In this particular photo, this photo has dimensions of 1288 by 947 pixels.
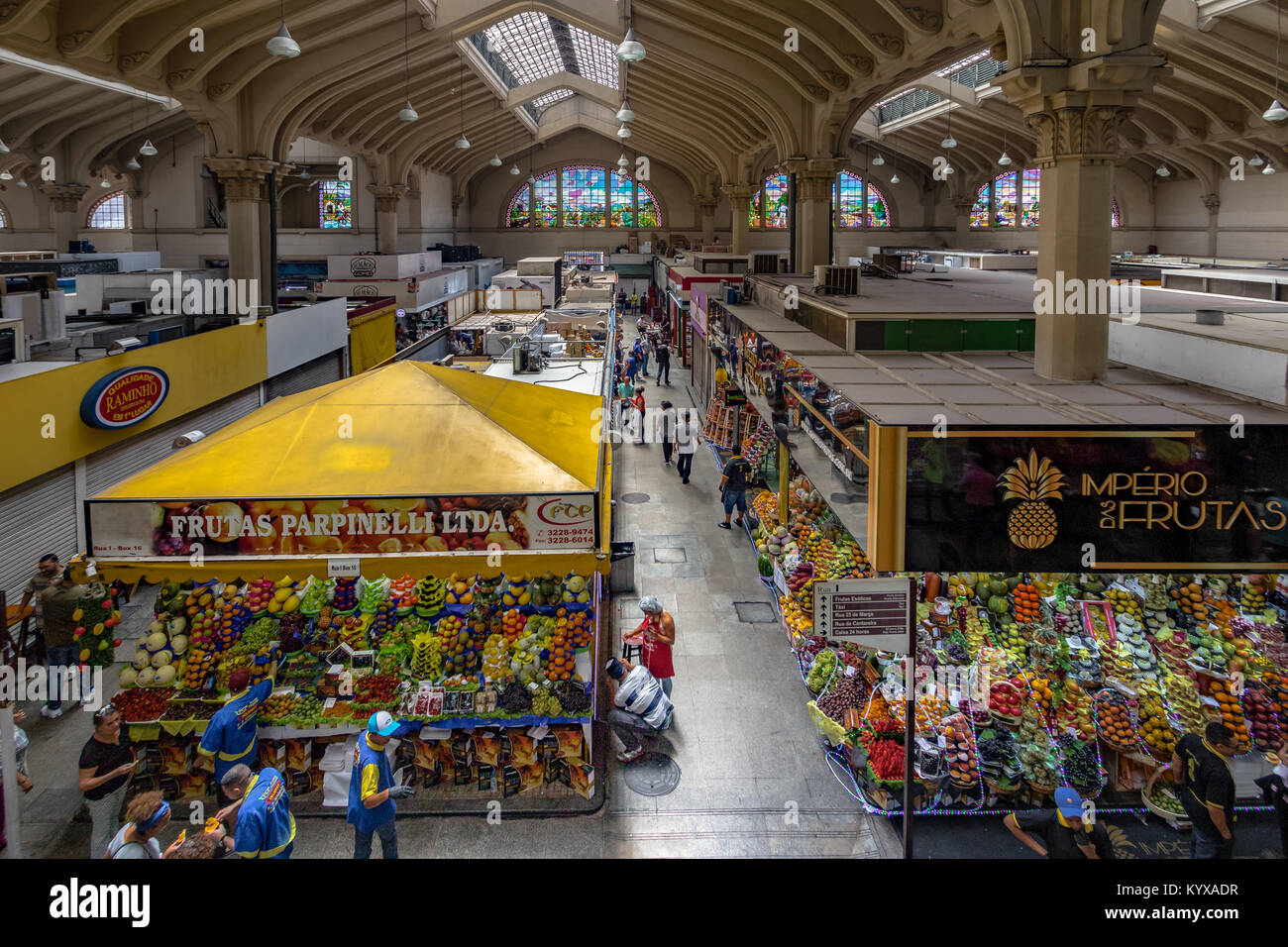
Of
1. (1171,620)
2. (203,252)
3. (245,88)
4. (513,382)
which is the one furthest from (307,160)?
(1171,620)

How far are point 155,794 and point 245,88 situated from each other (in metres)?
15.8

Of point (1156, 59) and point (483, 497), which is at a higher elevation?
point (1156, 59)

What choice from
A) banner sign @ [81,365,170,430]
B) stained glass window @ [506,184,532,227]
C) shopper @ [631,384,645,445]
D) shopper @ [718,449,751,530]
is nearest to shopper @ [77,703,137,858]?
banner sign @ [81,365,170,430]

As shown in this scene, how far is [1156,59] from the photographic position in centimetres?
707

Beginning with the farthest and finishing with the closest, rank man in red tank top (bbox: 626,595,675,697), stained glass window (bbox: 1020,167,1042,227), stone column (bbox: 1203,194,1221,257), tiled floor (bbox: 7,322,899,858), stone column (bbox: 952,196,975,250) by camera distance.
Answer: stained glass window (bbox: 1020,167,1042,227)
stone column (bbox: 952,196,975,250)
stone column (bbox: 1203,194,1221,257)
man in red tank top (bbox: 626,595,675,697)
tiled floor (bbox: 7,322,899,858)

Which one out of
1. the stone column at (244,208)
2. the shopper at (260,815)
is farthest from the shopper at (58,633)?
the stone column at (244,208)

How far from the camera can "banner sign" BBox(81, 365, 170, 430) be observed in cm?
975

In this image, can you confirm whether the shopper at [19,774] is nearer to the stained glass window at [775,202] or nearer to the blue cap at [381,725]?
the blue cap at [381,725]

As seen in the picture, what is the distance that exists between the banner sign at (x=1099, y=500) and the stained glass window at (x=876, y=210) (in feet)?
129

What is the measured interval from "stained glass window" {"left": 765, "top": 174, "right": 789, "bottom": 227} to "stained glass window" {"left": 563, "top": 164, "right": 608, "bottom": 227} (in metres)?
7.78

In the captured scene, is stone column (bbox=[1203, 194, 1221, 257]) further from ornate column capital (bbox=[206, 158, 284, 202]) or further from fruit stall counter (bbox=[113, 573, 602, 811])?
fruit stall counter (bbox=[113, 573, 602, 811])

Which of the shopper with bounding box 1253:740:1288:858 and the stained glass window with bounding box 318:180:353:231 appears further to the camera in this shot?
the stained glass window with bounding box 318:180:353:231

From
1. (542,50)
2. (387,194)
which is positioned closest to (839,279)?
(542,50)
